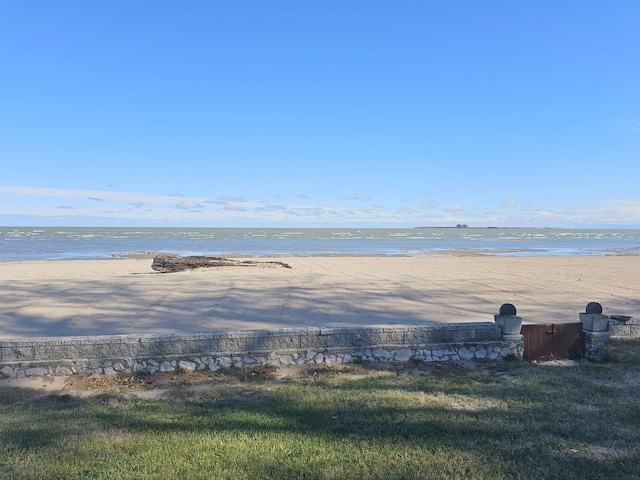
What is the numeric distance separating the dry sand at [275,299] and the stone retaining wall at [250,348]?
2.52 m

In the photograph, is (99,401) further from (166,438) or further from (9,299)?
(9,299)

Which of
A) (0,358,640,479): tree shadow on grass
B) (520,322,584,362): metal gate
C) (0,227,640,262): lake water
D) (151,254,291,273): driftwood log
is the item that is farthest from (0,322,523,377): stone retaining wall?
(0,227,640,262): lake water

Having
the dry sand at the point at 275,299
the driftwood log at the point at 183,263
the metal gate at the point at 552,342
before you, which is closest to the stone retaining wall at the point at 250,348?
the metal gate at the point at 552,342

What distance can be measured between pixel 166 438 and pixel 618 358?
6.40m

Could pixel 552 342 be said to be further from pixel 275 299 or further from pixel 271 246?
pixel 271 246

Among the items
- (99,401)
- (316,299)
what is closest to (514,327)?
(99,401)

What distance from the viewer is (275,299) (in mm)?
12969

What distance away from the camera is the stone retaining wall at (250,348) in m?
6.12

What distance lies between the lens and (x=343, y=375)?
6.29 meters

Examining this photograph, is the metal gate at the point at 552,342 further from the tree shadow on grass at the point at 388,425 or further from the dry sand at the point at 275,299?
the dry sand at the point at 275,299

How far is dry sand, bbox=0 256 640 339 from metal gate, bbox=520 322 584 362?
7.62ft

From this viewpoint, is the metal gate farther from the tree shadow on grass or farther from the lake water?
the lake water

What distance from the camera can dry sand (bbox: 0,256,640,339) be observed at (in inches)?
383

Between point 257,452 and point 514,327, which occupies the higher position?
point 514,327
